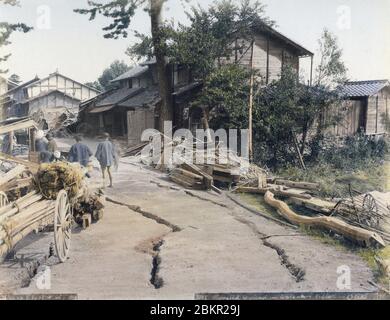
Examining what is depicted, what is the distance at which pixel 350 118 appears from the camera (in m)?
17.0

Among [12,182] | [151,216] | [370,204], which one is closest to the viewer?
[12,182]

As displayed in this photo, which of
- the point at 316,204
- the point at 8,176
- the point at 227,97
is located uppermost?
the point at 227,97

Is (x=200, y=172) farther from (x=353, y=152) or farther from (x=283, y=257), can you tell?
(x=353, y=152)

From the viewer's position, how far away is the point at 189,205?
10.1 metres

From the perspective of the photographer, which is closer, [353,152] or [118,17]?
[118,17]

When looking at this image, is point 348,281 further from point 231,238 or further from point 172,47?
point 172,47

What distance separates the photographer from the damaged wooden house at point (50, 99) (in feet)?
55.6

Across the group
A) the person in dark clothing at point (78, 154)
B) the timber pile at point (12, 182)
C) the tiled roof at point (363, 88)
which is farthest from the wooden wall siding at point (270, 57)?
the timber pile at point (12, 182)

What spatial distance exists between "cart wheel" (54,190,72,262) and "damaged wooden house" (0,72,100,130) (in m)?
8.78

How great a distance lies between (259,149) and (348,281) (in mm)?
9418

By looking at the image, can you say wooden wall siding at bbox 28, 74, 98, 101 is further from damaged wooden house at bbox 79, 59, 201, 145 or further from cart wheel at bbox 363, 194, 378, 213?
cart wheel at bbox 363, 194, 378, 213

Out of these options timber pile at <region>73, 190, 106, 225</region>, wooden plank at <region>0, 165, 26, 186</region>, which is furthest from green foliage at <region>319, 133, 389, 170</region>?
wooden plank at <region>0, 165, 26, 186</region>

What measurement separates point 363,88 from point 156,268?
15.0m

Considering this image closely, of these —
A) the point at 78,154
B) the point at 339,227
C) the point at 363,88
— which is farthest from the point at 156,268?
the point at 363,88
